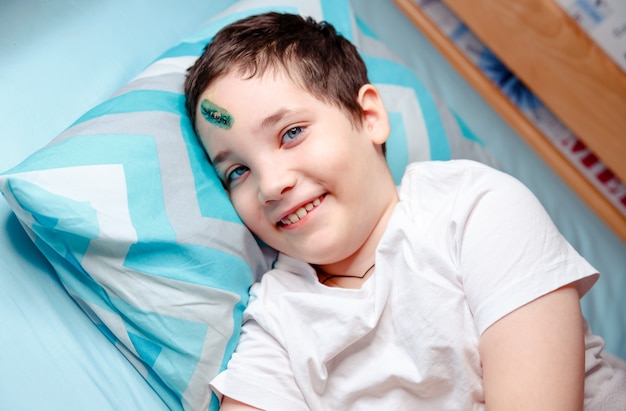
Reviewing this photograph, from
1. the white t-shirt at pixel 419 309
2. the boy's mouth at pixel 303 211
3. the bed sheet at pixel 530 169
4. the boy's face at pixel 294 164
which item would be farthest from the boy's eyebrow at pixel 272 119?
the bed sheet at pixel 530 169

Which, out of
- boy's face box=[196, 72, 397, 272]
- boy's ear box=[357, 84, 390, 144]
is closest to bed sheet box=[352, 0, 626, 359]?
boy's ear box=[357, 84, 390, 144]

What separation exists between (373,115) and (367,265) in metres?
0.24

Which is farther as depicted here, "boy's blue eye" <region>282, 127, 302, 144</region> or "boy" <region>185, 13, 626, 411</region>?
"boy's blue eye" <region>282, 127, 302, 144</region>

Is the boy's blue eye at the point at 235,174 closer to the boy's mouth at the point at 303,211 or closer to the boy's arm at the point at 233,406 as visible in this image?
the boy's mouth at the point at 303,211

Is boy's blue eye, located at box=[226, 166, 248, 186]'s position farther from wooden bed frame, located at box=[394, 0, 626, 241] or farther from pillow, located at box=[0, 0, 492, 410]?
wooden bed frame, located at box=[394, 0, 626, 241]

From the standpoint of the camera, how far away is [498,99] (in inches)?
59.4

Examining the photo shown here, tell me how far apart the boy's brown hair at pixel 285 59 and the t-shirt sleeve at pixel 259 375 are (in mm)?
341

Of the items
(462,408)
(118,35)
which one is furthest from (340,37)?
(462,408)

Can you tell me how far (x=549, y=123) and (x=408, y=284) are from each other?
776mm

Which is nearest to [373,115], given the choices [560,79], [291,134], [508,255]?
[291,134]

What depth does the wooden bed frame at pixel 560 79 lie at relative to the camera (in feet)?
4.34

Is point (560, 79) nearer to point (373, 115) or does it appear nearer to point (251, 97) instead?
point (373, 115)

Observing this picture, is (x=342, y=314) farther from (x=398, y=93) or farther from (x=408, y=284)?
(x=398, y=93)

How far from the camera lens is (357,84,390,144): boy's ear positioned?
3.36ft
